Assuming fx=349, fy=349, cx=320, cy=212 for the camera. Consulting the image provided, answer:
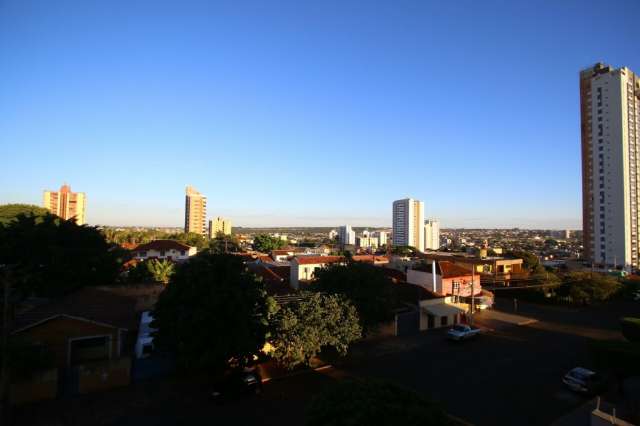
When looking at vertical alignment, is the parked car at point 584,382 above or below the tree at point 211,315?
below

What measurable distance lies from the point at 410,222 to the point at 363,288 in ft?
461

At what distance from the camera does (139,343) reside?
A: 1959 centimetres

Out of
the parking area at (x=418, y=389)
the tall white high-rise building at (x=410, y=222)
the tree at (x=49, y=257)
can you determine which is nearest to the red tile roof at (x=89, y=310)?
the tree at (x=49, y=257)

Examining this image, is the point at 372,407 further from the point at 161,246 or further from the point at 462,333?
the point at 161,246

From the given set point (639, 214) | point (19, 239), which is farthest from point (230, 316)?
point (639, 214)

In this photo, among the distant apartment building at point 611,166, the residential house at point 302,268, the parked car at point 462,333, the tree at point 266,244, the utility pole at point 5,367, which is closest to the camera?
the utility pole at point 5,367

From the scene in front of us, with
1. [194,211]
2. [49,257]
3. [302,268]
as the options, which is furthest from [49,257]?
[194,211]

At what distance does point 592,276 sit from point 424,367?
101 ft

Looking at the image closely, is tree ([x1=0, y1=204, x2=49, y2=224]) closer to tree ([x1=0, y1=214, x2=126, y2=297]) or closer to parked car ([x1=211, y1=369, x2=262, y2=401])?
tree ([x1=0, y1=214, x2=126, y2=297])

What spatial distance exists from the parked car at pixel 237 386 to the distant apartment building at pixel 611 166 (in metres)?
84.0

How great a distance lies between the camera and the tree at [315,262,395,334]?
2127cm

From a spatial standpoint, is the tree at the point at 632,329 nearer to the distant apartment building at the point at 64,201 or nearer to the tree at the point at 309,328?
the tree at the point at 309,328

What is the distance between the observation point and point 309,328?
662 inches

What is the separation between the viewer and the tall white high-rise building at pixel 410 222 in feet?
517
